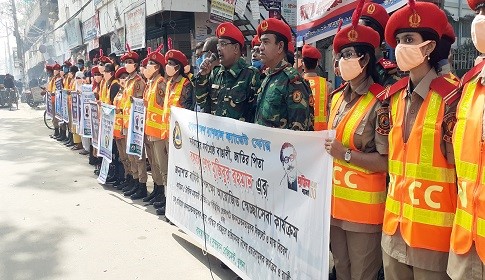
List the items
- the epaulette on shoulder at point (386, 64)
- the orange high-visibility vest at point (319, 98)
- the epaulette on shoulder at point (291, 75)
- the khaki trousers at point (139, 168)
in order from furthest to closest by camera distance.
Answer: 1. the khaki trousers at point (139, 168)
2. the orange high-visibility vest at point (319, 98)
3. the epaulette on shoulder at point (291, 75)
4. the epaulette on shoulder at point (386, 64)

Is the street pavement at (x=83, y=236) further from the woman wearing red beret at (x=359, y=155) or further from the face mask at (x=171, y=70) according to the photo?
the face mask at (x=171, y=70)

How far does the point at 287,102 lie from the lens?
113 inches

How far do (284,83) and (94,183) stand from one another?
471 cm

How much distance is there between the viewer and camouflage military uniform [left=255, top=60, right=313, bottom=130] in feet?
9.32

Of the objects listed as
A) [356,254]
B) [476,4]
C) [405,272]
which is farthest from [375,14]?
[405,272]

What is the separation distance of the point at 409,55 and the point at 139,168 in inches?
176

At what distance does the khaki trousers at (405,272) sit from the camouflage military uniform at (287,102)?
110cm

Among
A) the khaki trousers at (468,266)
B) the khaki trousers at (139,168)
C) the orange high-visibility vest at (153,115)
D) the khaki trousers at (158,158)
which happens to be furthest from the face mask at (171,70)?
the khaki trousers at (468,266)

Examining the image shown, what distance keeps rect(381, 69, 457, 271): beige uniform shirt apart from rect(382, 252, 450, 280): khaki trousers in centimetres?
4

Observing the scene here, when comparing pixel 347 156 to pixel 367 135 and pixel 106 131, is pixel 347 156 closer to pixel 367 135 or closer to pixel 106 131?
pixel 367 135

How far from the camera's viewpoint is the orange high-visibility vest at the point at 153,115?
16.8 ft

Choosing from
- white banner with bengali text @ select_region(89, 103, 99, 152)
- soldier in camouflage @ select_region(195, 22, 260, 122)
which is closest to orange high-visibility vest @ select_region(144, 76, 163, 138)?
soldier in camouflage @ select_region(195, 22, 260, 122)

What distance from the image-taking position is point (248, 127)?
291 centimetres

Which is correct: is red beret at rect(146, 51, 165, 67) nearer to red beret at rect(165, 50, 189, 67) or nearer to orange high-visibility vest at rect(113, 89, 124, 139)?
red beret at rect(165, 50, 189, 67)
